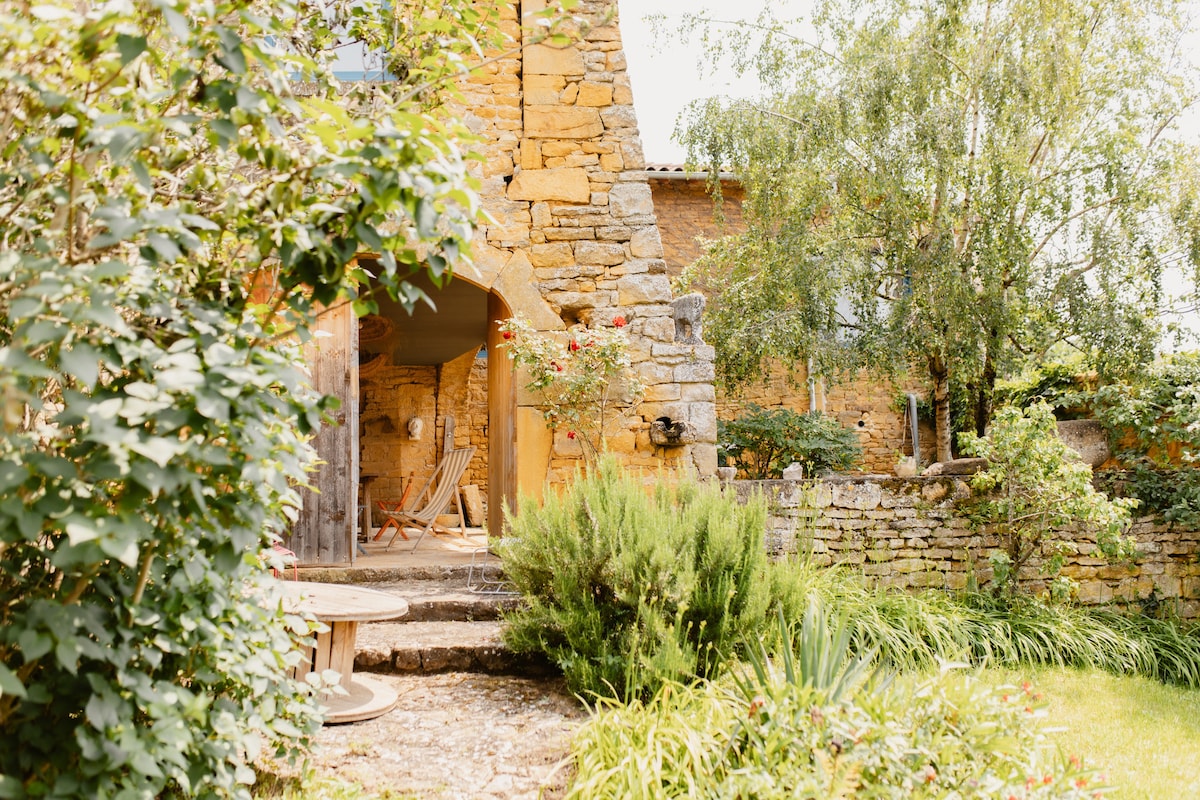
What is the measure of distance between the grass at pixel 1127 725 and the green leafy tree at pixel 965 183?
10.9ft

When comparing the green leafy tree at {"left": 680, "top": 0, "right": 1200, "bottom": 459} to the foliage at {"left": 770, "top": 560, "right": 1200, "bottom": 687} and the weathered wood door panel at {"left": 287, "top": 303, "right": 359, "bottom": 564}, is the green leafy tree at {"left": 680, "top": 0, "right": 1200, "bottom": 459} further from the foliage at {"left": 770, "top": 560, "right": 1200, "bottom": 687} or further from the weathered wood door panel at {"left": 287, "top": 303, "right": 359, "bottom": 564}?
the weathered wood door panel at {"left": 287, "top": 303, "right": 359, "bottom": 564}

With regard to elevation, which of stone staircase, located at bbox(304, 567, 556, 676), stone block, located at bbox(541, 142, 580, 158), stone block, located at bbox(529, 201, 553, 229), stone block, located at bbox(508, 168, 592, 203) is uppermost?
stone block, located at bbox(541, 142, 580, 158)

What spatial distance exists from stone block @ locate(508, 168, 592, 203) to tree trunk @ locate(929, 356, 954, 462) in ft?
15.2

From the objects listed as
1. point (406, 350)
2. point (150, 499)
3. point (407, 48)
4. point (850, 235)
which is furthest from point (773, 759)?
point (406, 350)

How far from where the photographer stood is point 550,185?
238 inches

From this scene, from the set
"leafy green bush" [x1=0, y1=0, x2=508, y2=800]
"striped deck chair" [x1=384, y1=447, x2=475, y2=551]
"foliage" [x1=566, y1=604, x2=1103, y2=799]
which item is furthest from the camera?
"striped deck chair" [x1=384, y1=447, x2=475, y2=551]

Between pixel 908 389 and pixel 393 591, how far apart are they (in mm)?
8296

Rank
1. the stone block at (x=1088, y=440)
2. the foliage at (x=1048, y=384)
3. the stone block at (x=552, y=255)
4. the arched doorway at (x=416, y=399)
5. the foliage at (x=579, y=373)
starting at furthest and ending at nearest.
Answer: the arched doorway at (x=416, y=399)
the foliage at (x=1048, y=384)
the stone block at (x=1088, y=440)
the stone block at (x=552, y=255)
the foliage at (x=579, y=373)

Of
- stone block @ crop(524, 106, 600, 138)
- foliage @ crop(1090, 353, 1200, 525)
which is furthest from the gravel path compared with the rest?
foliage @ crop(1090, 353, 1200, 525)

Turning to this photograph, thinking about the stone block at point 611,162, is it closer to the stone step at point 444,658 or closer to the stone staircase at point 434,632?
the stone staircase at point 434,632

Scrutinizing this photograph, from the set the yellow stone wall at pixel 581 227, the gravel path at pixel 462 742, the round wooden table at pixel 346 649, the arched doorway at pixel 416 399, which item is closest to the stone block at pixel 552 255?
the yellow stone wall at pixel 581 227

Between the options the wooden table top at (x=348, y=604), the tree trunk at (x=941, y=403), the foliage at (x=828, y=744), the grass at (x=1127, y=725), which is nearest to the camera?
the foliage at (x=828, y=744)

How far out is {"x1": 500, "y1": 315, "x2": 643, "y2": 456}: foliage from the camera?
5.64 meters

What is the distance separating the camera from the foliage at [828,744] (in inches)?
101
